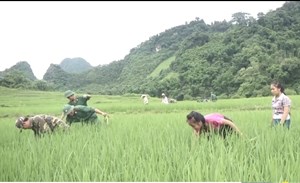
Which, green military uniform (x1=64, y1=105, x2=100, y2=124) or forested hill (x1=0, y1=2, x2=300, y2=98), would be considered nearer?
green military uniform (x1=64, y1=105, x2=100, y2=124)

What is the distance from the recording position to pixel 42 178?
2.11 meters

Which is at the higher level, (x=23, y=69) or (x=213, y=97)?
(x=23, y=69)

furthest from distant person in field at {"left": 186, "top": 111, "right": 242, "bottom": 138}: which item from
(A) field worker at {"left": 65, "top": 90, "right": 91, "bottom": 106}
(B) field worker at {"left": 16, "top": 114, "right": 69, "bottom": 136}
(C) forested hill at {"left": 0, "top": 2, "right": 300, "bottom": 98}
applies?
(C) forested hill at {"left": 0, "top": 2, "right": 300, "bottom": 98}

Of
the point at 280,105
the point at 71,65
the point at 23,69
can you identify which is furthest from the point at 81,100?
the point at 71,65

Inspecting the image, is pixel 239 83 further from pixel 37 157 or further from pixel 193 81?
A: pixel 37 157

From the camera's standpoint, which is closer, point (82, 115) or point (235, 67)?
point (82, 115)

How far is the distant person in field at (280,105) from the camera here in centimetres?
378

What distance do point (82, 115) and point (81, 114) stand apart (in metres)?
0.03

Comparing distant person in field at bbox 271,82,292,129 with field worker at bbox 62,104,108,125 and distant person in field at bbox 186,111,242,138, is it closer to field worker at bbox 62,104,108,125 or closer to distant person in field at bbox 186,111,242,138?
distant person in field at bbox 186,111,242,138

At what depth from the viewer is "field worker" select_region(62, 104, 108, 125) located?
4262mm

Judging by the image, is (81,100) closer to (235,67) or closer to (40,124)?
(40,124)

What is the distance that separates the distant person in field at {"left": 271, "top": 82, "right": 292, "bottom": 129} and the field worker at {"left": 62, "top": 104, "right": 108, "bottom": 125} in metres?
1.86

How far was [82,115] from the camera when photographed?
15.1 ft

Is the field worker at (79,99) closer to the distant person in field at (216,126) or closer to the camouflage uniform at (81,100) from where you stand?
the camouflage uniform at (81,100)
